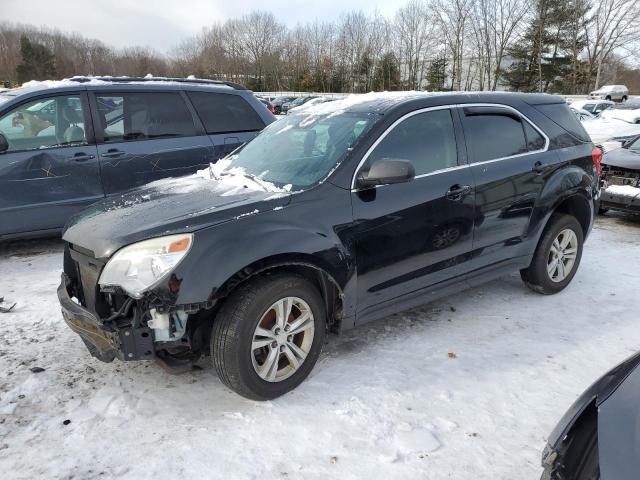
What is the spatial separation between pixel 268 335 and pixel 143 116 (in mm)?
4213

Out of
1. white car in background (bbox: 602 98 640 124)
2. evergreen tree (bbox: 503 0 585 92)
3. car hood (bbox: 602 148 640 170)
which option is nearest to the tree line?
evergreen tree (bbox: 503 0 585 92)

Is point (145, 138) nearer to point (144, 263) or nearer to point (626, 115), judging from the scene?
point (144, 263)

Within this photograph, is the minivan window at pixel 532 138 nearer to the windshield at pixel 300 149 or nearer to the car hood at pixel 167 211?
the windshield at pixel 300 149

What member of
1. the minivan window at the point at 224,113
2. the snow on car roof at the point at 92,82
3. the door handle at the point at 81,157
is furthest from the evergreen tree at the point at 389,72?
the door handle at the point at 81,157

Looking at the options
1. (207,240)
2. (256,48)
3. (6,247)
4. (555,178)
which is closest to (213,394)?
(207,240)

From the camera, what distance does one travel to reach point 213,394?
309cm

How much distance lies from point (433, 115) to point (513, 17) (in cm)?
6257

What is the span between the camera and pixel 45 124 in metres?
5.54

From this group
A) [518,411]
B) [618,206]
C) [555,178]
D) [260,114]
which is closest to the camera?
[518,411]

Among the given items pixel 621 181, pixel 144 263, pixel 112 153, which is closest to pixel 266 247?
pixel 144 263

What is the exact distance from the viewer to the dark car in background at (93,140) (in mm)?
5383

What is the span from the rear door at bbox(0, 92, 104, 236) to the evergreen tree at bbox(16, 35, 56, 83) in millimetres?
69282

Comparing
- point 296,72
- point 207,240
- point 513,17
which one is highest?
point 513,17

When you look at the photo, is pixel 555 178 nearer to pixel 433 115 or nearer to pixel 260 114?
pixel 433 115
